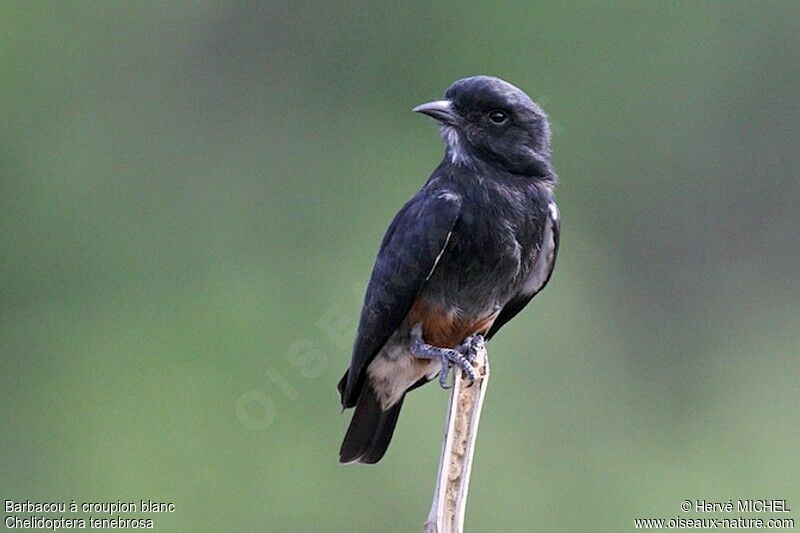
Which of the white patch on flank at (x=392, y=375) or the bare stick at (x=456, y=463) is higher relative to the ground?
the white patch on flank at (x=392, y=375)

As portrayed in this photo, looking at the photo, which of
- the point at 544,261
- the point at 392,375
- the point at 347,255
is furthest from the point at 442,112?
the point at 347,255

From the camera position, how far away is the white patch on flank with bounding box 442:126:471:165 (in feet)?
31.4

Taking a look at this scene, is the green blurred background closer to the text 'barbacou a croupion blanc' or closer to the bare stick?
the text 'barbacou a croupion blanc'

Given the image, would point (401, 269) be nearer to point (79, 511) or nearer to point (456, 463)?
point (456, 463)

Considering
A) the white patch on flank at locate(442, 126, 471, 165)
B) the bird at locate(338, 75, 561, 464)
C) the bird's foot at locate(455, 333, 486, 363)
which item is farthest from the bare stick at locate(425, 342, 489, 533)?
the white patch on flank at locate(442, 126, 471, 165)

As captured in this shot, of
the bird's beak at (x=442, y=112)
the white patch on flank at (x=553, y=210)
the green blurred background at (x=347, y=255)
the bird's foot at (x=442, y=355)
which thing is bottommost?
the bird's foot at (x=442, y=355)

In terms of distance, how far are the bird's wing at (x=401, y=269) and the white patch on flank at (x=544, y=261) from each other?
0.51 meters

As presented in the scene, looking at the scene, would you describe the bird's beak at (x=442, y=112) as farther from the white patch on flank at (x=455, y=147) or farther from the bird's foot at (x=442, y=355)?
the bird's foot at (x=442, y=355)

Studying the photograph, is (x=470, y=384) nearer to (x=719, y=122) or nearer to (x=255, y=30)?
(x=719, y=122)

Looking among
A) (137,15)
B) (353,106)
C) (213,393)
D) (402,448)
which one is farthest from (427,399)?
(137,15)

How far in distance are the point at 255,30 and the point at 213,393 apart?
9887mm

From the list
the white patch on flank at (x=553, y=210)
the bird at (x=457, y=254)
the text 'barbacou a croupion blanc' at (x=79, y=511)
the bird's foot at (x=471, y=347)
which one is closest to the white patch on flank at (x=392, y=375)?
the bird at (x=457, y=254)

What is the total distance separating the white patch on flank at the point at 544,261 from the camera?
31.4 ft

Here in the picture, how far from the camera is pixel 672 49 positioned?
90.6 feet
